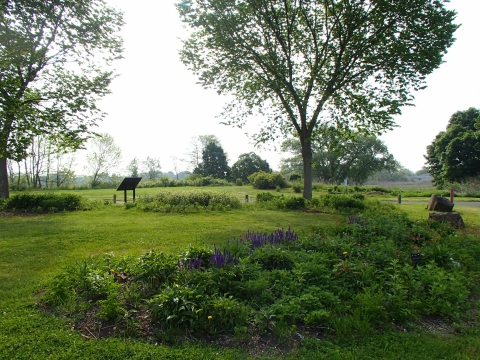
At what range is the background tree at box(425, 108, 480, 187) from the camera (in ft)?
105

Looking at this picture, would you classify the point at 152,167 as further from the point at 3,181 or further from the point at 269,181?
the point at 3,181

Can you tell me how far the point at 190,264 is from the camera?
12.2 ft

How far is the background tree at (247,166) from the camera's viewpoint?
55.5 m

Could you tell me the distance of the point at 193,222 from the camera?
9.89m

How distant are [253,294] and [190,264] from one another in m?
0.88

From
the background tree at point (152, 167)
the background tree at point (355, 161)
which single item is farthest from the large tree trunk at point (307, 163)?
the background tree at point (152, 167)

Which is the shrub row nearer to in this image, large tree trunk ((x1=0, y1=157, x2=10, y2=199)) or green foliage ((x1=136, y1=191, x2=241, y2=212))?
green foliage ((x1=136, y1=191, x2=241, y2=212))

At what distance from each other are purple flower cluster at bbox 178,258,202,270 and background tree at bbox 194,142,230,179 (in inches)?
2115

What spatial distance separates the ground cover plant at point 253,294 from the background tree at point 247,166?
50766 millimetres

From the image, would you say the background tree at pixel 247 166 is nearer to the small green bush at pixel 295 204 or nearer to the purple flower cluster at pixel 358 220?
the small green bush at pixel 295 204

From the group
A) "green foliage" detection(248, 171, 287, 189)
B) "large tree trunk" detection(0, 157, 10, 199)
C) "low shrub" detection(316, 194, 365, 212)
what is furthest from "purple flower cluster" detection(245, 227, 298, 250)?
"green foliage" detection(248, 171, 287, 189)

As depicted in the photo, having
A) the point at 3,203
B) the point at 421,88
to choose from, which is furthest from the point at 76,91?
the point at 421,88

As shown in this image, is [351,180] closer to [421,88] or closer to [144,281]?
[421,88]

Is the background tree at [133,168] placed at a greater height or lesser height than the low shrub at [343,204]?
greater
